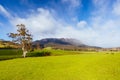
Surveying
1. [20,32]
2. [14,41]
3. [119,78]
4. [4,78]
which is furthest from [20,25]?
[119,78]

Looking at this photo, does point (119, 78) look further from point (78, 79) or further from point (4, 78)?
point (4, 78)

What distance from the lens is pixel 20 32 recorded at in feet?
283

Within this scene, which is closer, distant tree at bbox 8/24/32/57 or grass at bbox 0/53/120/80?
grass at bbox 0/53/120/80

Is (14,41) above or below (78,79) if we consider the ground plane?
above

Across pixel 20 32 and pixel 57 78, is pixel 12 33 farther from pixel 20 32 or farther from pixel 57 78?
pixel 57 78

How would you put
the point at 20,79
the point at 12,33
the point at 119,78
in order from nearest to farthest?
the point at 20,79 → the point at 119,78 → the point at 12,33

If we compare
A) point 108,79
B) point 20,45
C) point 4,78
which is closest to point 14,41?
point 20,45

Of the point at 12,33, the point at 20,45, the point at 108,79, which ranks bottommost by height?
the point at 108,79

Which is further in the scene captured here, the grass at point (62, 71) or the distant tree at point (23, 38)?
the distant tree at point (23, 38)

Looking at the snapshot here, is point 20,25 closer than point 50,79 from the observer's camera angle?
No

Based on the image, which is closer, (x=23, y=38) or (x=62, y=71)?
(x=62, y=71)

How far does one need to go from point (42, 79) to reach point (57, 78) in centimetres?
272

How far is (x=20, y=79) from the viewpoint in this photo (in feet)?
81.8

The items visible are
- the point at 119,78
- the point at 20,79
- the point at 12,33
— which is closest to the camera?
the point at 20,79
